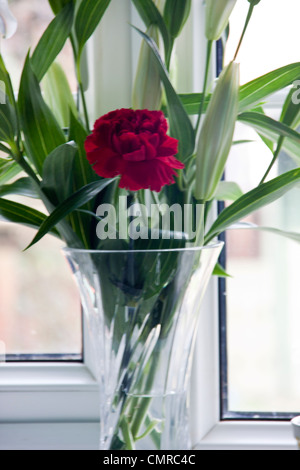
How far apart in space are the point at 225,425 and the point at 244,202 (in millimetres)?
379

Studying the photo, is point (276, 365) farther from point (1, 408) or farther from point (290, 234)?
point (1, 408)

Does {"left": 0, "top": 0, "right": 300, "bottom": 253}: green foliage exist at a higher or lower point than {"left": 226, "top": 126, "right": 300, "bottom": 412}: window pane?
higher

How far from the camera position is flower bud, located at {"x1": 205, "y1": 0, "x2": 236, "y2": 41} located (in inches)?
18.7

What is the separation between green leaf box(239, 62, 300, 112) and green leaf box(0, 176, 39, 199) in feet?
0.79

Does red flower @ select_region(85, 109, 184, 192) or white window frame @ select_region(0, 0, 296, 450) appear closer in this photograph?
red flower @ select_region(85, 109, 184, 192)

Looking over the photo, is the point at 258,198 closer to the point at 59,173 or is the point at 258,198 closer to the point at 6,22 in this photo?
the point at 59,173

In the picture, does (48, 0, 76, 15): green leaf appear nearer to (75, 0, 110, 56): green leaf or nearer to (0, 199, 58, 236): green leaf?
(75, 0, 110, 56): green leaf

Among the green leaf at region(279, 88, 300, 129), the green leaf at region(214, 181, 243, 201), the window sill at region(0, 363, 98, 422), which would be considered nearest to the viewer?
the green leaf at region(279, 88, 300, 129)

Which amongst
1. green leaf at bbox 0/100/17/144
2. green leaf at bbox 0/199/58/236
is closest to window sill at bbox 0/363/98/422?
green leaf at bbox 0/199/58/236

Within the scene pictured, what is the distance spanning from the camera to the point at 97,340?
51 cm

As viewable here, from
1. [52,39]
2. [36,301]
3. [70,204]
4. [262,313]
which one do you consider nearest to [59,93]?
[52,39]

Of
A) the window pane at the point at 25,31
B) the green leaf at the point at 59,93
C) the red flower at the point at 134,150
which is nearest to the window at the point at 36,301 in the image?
the window pane at the point at 25,31

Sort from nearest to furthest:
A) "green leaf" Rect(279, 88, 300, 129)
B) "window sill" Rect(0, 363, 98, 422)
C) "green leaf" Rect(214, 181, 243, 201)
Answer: "green leaf" Rect(279, 88, 300, 129)
"green leaf" Rect(214, 181, 243, 201)
"window sill" Rect(0, 363, 98, 422)

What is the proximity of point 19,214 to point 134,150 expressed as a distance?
0.19 m
